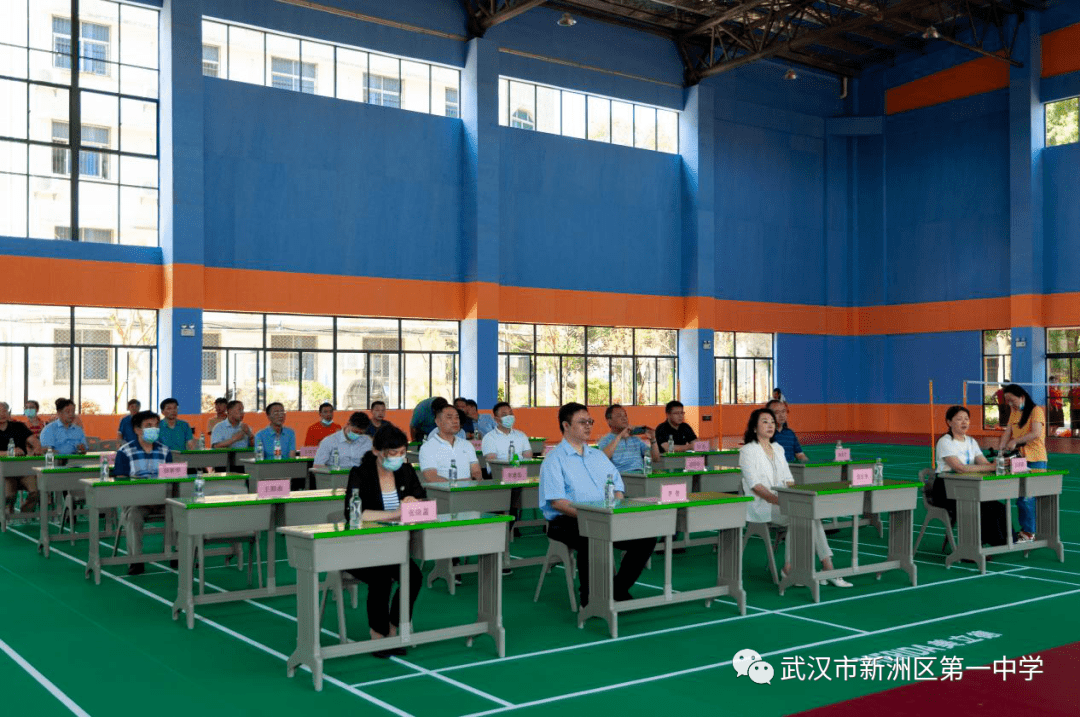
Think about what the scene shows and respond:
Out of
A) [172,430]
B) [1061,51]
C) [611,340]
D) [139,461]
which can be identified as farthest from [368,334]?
[1061,51]

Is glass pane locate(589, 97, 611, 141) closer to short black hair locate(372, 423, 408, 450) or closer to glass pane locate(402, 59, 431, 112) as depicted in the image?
glass pane locate(402, 59, 431, 112)

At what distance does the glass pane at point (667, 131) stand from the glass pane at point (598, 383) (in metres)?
6.36

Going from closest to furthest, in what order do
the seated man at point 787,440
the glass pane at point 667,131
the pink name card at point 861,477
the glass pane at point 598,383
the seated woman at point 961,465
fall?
1. the pink name card at point 861,477
2. the seated woman at point 961,465
3. the seated man at point 787,440
4. the glass pane at point 598,383
5. the glass pane at point 667,131

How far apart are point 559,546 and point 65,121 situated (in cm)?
1628

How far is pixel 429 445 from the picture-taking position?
9289 mm

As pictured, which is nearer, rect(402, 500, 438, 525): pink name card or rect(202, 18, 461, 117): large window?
rect(402, 500, 438, 525): pink name card

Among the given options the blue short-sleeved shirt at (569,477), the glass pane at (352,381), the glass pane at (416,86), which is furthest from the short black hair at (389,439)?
the glass pane at (416,86)

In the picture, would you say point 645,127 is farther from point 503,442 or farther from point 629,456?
point 629,456

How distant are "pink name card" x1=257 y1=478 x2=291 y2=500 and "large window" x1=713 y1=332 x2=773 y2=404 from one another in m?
22.1

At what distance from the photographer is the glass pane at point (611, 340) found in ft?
87.6

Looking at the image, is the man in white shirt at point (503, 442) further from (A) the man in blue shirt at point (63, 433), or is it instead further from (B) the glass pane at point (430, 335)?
(B) the glass pane at point (430, 335)

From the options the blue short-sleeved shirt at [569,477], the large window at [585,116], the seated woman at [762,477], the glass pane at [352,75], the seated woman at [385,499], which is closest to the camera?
the seated woman at [385,499]

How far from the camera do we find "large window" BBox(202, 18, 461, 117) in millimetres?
20750

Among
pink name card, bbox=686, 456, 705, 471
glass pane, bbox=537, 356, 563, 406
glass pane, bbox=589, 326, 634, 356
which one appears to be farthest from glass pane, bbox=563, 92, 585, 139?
pink name card, bbox=686, 456, 705, 471
